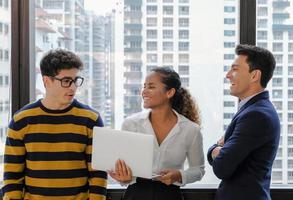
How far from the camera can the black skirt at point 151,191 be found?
1916 mm

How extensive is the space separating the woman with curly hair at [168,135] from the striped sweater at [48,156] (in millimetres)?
247

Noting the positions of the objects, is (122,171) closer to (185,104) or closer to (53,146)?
(53,146)

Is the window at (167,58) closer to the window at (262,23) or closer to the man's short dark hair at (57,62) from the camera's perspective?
the window at (262,23)

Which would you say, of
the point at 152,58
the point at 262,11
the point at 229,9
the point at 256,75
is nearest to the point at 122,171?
the point at 256,75

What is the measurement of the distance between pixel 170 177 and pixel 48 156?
602 millimetres

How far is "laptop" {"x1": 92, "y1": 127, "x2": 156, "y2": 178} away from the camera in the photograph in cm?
168

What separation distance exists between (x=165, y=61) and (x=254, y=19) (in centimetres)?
60

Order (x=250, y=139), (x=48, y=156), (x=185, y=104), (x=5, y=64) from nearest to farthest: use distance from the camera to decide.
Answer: (x=250, y=139)
(x=48, y=156)
(x=185, y=104)
(x=5, y=64)

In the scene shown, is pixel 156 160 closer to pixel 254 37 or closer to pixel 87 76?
pixel 87 76

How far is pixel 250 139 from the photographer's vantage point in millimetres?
1687

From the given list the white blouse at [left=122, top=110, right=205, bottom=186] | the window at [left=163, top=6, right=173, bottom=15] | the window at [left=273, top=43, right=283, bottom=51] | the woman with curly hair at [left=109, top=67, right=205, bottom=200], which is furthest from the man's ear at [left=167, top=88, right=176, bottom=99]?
the window at [left=273, top=43, right=283, bottom=51]

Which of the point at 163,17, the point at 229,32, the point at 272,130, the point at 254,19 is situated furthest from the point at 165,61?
the point at 272,130

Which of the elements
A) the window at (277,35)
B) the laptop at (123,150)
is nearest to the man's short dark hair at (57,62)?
the laptop at (123,150)

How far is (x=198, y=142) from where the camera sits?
2031 millimetres
